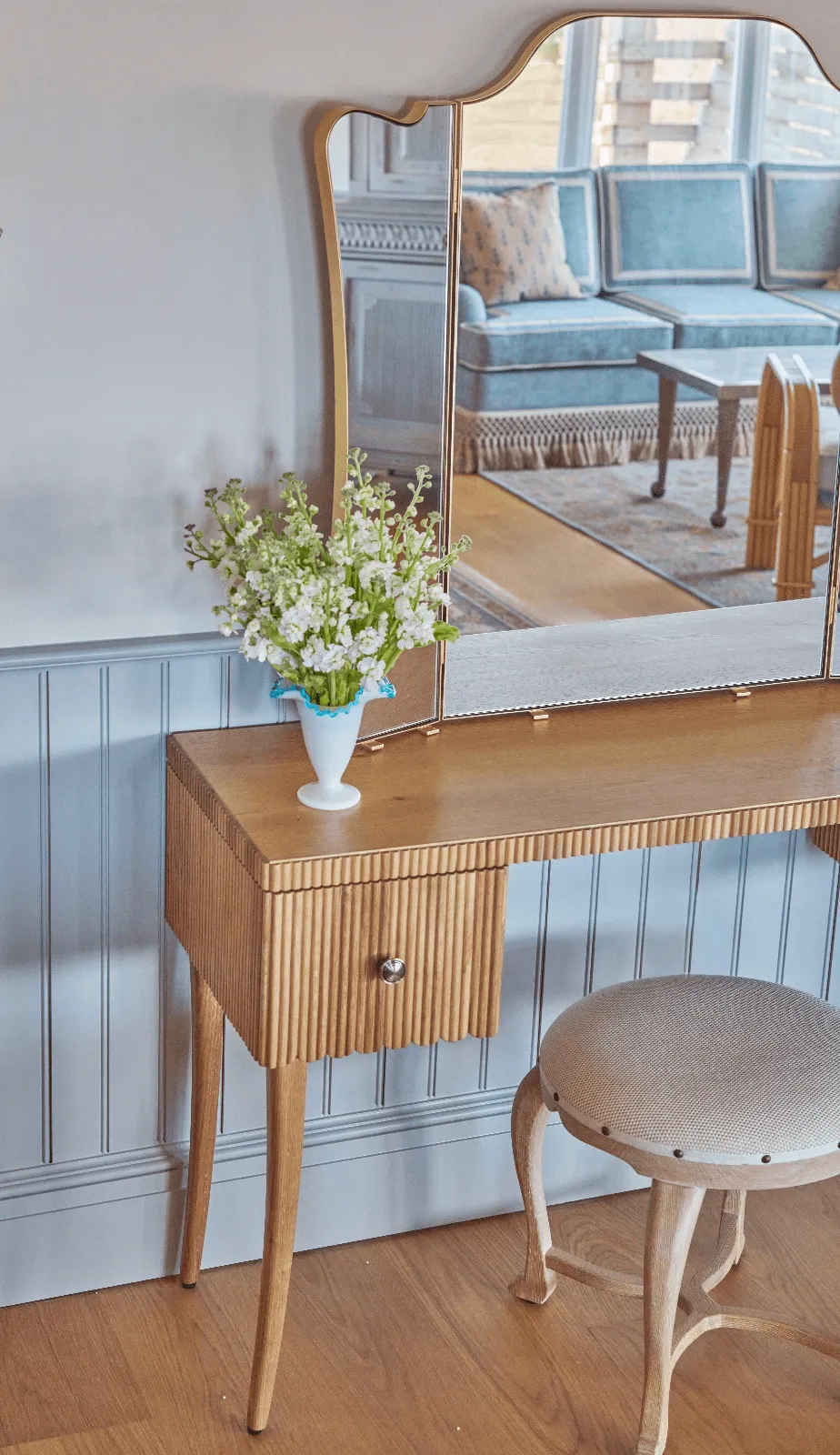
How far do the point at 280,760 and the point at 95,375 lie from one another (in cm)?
51

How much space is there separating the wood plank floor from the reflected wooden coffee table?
1.11 meters

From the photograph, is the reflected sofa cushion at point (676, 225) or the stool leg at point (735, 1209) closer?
the reflected sofa cushion at point (676, 225)

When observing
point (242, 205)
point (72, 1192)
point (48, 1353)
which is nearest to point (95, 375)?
point (242, 205)

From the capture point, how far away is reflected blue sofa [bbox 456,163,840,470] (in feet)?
6.75

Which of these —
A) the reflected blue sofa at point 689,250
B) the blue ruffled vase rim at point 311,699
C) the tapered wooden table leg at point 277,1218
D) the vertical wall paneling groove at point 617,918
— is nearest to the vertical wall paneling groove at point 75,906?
the blue ruffled vase rim at point 311,699

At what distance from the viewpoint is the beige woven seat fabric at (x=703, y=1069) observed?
6.28ft

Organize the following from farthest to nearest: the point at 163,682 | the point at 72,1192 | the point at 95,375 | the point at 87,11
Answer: the point at 72,1192
the point at 163,682
the point at 95,375
the point at 87,11

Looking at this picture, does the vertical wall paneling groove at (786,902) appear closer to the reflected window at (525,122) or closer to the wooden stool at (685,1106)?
the wooden stool at (685,1106)

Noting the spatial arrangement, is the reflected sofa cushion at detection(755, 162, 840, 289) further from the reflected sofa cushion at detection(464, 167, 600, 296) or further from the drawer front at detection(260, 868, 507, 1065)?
the drawer front at detection(260, 868, 507, 1065)

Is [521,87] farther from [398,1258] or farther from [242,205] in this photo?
[398,1258]

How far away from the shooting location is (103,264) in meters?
1.95

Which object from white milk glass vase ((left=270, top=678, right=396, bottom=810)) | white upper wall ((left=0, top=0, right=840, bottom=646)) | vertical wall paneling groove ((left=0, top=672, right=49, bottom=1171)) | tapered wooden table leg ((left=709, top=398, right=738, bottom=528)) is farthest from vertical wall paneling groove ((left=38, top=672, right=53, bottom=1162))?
tapered wooden table leg ((left=709, top=398, right=738, bottom=528))

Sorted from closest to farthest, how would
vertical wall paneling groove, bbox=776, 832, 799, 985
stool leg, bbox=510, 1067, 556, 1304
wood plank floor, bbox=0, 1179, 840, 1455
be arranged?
wood plank floor, bbox=0, 1179, 840, 1455 → stool leg, bbox=510, 1067, 556, 1304 → vertical wall paneling groove, bbox=776, 832, 799, 985

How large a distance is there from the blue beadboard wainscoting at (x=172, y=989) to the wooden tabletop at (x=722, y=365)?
665 millimetres
